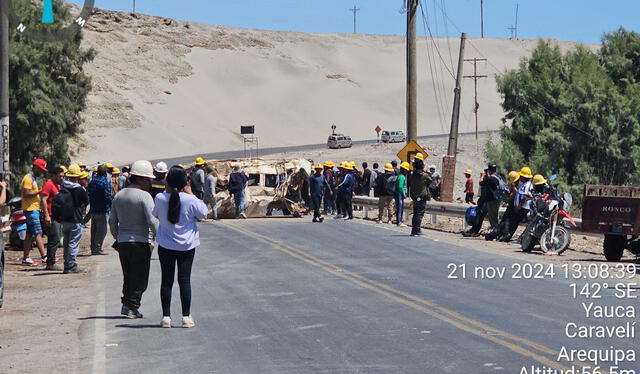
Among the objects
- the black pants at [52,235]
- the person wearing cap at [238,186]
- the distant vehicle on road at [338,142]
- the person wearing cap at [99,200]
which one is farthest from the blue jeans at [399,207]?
the distant vehicle on road at [338,142]

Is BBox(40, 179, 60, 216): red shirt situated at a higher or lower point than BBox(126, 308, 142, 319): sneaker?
higher

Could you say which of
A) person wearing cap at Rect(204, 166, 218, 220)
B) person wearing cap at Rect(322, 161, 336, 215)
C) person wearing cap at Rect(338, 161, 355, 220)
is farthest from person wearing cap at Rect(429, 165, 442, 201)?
person wearing cap at Rect(204, 166, 218, 220)

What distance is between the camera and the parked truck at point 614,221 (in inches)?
807

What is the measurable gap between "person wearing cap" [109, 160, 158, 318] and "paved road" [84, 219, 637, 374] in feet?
1.02

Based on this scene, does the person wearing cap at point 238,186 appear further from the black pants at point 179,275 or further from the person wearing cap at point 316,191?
the black pants at point 179,275

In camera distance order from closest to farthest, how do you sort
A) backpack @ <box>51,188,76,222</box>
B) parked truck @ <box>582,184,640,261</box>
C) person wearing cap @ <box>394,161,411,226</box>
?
backpack @ <box>51,188,76,222</box> → parked truck @ <box>582,184,640,261</box> → person wearing cap @ <box>394,161,411,226</box>

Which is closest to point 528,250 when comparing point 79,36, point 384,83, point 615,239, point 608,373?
point 615,239

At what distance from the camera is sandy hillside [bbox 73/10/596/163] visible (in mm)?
104500

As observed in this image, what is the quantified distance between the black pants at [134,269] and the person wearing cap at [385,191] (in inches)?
730

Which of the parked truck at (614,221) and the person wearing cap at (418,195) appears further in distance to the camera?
the person wearing cap at (418,195)

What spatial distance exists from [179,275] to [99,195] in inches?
418

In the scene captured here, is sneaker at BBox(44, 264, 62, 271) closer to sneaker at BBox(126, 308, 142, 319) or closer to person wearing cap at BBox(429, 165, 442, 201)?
sneaker at BBox(126, 308, 142, 319)

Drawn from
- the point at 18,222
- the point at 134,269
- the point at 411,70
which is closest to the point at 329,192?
the point at 411,70

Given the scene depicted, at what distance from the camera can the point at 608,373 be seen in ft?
29.2
